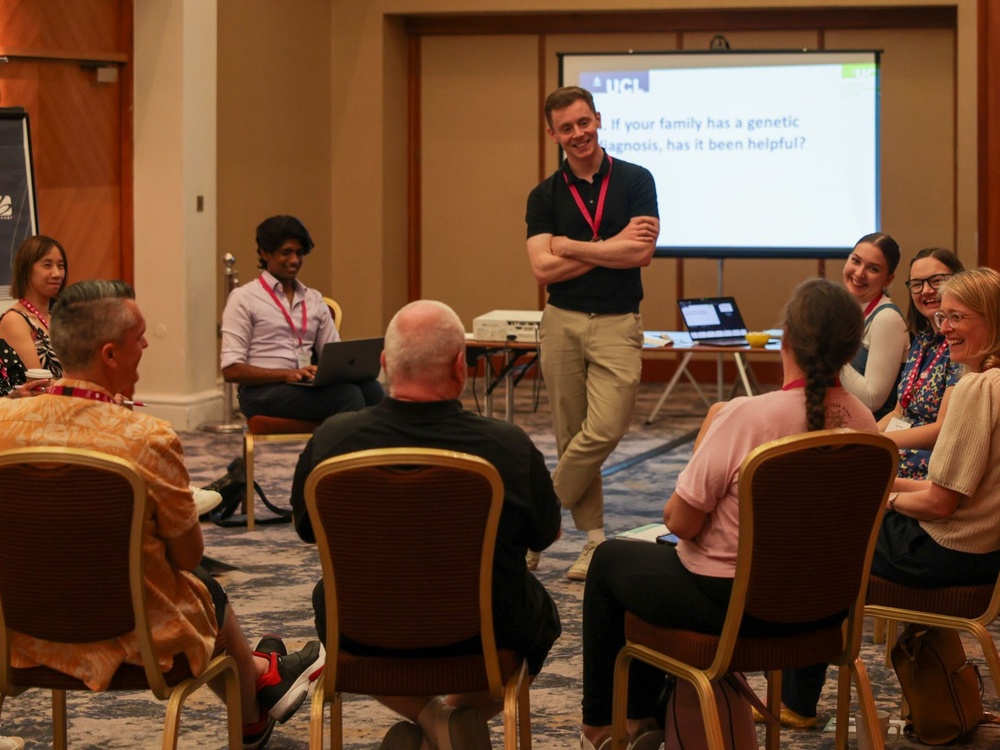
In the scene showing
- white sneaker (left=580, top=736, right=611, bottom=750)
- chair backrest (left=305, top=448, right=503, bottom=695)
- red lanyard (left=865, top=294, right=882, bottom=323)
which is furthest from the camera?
red lanyard (left=865, top=294, right=882, bottom=323)

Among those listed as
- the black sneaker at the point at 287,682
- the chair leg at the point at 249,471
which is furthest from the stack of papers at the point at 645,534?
the chair leg at the point at 249,471

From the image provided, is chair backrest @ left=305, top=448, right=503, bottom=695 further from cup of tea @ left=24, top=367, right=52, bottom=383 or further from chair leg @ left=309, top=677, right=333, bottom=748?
cup of tea @ left=24, top=367, right=52, bottom=383

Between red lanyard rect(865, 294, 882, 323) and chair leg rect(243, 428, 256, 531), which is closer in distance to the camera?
red lanyard rect(865, 294, 882, 323)

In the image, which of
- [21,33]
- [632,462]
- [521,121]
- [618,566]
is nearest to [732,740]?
[618,566]

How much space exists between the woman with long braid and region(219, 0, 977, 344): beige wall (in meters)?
6.69

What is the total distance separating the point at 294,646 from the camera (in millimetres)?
3777

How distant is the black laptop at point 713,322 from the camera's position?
6352mm

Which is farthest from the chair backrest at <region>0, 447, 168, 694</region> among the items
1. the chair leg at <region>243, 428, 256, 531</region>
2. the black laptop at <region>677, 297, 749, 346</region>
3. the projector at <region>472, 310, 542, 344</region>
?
the black laptop at <region>677, 297, 749, 346</region>

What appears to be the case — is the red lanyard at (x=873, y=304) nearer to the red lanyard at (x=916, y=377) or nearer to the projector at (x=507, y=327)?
the red lanyard at (x=916, y=377)

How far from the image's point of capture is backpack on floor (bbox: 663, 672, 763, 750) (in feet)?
8.54

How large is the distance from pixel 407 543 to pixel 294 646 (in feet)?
5.54

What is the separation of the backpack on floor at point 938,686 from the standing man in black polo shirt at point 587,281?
146 centimetres

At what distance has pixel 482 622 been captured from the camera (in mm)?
2314

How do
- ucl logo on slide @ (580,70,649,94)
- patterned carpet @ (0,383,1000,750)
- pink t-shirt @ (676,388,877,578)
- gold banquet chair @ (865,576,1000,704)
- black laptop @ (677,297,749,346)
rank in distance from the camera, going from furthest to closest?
ucl logo on slide @ (580,70,649,94) < black laptop @ (677,297,749,346) < patterned carpet @ (0,383,1000,750) < gold banquet chair @ (865,576,1000,704) < pink t-shirt @ (676,388,877,578)
